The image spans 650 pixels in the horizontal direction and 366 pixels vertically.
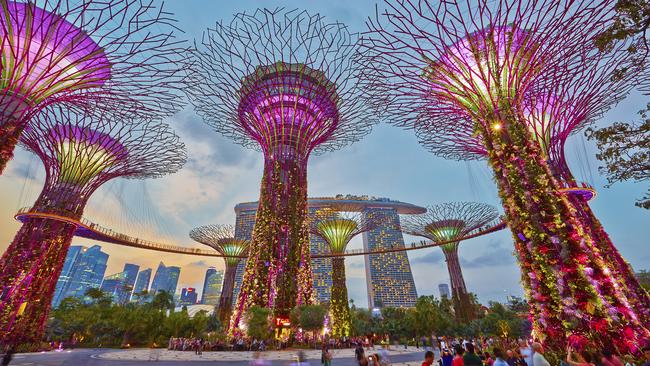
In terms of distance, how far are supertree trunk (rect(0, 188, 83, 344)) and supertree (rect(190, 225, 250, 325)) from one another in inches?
575

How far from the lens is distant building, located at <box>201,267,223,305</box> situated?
151 m

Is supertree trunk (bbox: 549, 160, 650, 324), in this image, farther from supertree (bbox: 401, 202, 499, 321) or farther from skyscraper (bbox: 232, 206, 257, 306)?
skyscraper (bbox: 232, 206, 257, 306)

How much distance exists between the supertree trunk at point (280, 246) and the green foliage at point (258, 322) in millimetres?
797

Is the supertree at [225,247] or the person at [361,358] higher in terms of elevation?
the supertree at [225,247]

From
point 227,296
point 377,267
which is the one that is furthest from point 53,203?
point 377,267

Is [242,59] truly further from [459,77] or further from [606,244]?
[606,244]

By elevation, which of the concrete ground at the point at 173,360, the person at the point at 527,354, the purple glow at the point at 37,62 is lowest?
the concrete ground at the point at 173,360

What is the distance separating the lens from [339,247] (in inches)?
1107

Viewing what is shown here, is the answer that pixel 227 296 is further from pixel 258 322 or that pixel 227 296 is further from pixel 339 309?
pixel 258 322

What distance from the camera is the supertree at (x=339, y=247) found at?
24.4 m

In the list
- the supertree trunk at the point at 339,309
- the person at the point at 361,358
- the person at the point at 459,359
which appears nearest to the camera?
the person at the point at 361,358

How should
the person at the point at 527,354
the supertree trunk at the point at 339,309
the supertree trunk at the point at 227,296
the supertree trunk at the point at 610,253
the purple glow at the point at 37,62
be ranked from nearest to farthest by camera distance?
the person at the point at 527,354, the purple glow at the point at 37,62, the supertree trunk at the point at 610,253, the supertree trunk at the point at 339,309, the supertree trunk at the point at 227,296

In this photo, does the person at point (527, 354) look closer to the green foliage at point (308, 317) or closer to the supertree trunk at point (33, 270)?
the green foliage at point (308, 317)

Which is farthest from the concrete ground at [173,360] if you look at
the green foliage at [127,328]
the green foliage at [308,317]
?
the green foliage at [127,328]
